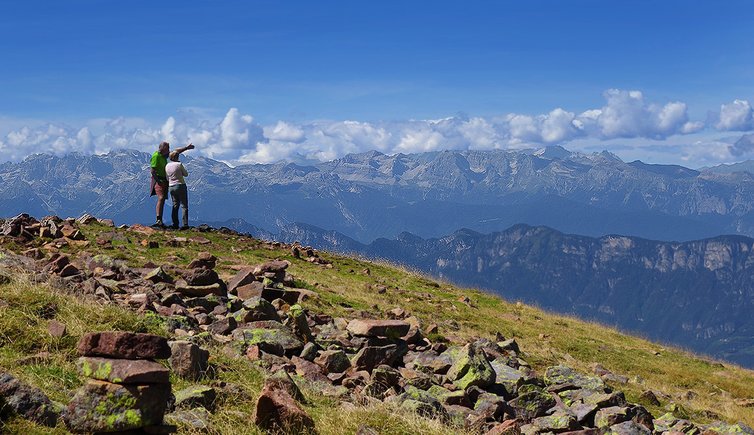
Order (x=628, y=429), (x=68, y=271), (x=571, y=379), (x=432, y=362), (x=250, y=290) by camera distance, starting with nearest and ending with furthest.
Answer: (x=628, y=429) → (x=432, y=362) → (x=68, y=271) → (x=571, y=379) → (x=250, y=290)

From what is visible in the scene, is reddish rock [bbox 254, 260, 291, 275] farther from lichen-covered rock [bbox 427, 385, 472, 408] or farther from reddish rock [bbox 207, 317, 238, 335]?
lichen-covered rock [bbox 427, 385, 472, 408]

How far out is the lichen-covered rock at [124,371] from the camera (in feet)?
24.2

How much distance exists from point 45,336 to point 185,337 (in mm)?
2700

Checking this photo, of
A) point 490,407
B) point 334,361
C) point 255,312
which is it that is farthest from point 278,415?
point 255,312

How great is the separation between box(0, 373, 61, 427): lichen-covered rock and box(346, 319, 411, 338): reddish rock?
9.26 m

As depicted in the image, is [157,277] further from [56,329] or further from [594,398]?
[594,398]

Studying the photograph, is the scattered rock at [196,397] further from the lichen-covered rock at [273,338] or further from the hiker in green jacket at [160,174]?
the hiker in green jacket at [160,174]

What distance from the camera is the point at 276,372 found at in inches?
425

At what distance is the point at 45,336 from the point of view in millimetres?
10156

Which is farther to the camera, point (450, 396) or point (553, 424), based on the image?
point (450, 396)

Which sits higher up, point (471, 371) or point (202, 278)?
point (202, 278)

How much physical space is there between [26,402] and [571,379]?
13660 millimetres

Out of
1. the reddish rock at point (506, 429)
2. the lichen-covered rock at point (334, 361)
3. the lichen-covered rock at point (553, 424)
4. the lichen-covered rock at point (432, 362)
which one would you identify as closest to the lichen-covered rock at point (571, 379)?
the lichen-covered rock at point (432, 362)

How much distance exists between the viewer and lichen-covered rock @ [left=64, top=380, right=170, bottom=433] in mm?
7156
